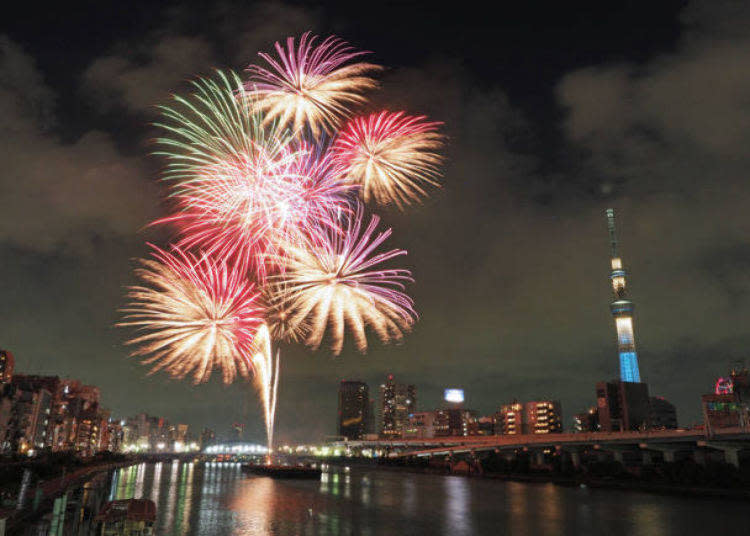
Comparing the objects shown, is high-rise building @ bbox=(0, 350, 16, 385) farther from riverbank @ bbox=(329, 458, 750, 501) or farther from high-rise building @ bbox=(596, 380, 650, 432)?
high-rise building @ bbox=(596, 380, 650, 432)

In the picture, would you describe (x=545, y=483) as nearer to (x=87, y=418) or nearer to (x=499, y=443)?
(x=499, y=443)

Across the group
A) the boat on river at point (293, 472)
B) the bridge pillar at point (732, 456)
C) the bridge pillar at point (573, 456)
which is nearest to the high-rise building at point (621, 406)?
the bridge pillar at point (573, 456)

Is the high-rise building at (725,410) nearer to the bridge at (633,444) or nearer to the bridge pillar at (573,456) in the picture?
the bridge at (633,444)

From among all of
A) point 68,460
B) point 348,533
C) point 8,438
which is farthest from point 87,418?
point 348,533

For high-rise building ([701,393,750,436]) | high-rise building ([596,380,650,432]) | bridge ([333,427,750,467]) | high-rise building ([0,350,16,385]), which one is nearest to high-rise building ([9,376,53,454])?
high-rise building ([0,350,16,385])

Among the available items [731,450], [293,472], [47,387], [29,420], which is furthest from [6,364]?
[731,450]

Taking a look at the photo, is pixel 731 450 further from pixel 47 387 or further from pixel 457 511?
pixel 47 387
